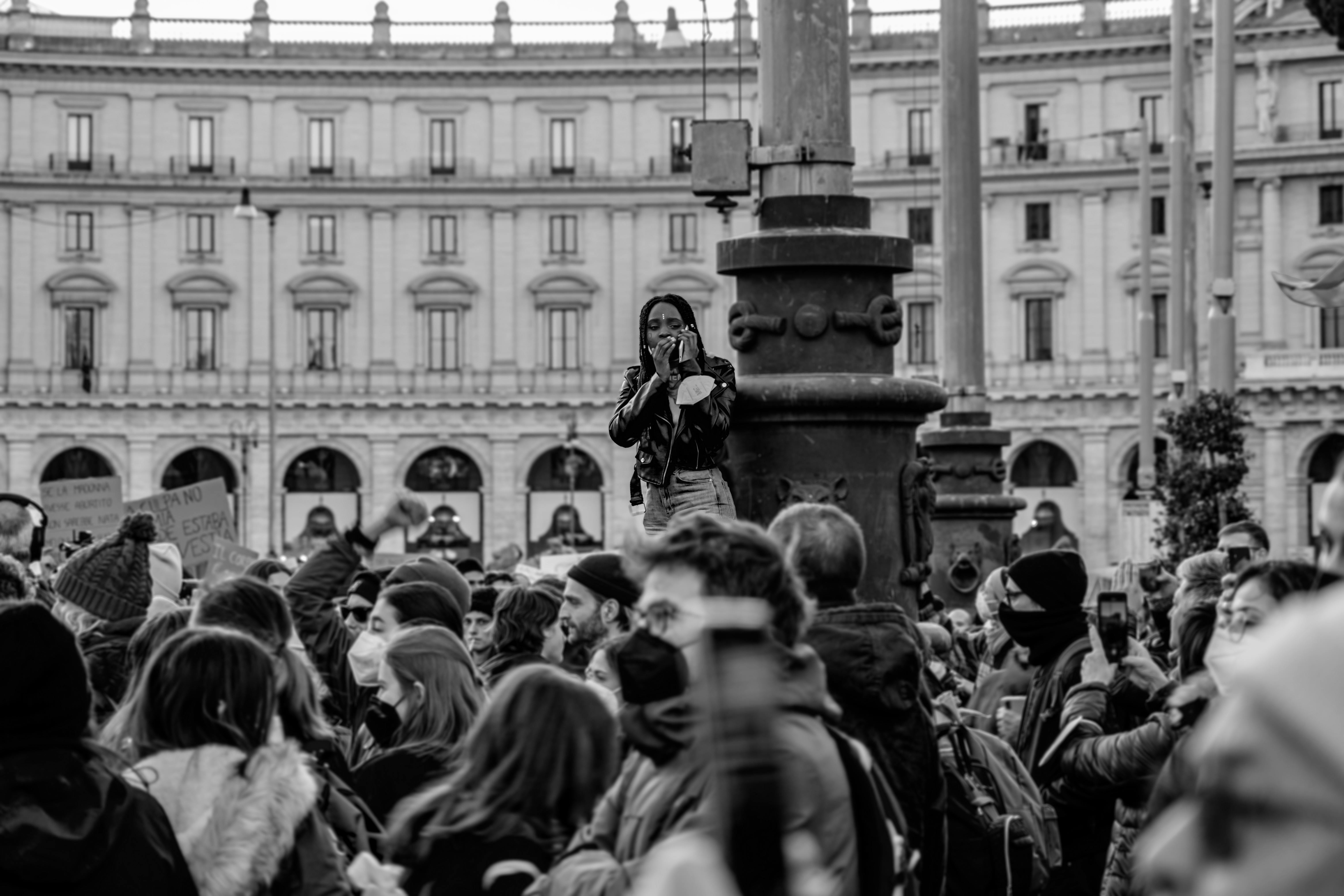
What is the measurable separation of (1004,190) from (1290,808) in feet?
209

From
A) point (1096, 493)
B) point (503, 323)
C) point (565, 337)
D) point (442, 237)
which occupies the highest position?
point (442, 237)

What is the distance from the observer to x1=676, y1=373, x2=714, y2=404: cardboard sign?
668 centimetres

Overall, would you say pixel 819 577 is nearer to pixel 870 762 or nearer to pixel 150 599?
pixel 870 762

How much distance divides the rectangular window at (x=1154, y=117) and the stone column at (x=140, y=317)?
105ft

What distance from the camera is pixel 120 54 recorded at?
63.8 metres

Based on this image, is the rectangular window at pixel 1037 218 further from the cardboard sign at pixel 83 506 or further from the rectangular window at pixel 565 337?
the cardboard sign at pixel 83 506

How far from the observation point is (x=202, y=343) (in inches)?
2467

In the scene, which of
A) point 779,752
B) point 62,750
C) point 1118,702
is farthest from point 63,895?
point 1118,702

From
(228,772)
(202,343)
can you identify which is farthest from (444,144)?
(228,772)

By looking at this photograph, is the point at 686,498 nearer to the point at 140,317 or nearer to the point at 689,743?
the point at 689,743

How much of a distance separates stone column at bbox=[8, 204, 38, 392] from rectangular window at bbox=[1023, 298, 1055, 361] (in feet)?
103

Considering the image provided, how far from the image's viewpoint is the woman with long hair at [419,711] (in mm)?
4754

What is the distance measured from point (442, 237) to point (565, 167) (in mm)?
4776

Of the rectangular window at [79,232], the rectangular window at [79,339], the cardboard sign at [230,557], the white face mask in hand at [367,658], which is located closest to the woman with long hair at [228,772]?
the white face mask in hand at [367,658]
